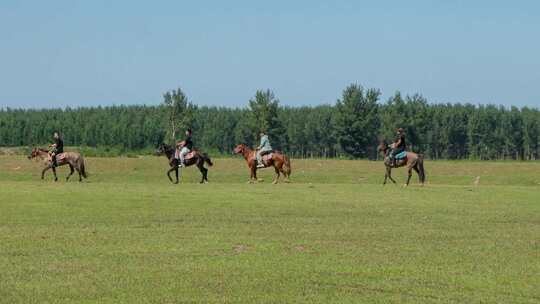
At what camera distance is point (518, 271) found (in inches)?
583

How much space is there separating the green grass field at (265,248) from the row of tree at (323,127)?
3332 inches

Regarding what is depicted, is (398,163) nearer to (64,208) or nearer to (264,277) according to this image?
(64,208)

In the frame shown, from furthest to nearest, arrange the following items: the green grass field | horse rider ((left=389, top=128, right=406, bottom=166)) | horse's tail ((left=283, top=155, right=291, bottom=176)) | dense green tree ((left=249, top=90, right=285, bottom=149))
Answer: dense green tree ((left=249, top=90, right=285, bottom=149)) < horse's tail ((left=283, top=155, right=291, bottom=176)) < horse rider ((left=389, top=128, right=406, bottom=166)) < the green grass field

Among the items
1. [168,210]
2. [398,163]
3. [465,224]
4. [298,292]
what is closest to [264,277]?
[298,292]

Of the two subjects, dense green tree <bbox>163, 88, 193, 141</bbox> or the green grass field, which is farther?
dense green tree <bbox>163, 88, 193, 141</bbox>

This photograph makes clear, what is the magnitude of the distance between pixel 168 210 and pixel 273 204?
12.9 feet

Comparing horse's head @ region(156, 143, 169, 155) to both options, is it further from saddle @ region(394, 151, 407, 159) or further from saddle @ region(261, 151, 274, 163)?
saddle @ region(394, 151, 407, 159)

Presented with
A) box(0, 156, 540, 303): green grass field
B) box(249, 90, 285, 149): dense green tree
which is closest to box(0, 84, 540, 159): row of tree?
box(249, 90, 285, 149): dense green tree

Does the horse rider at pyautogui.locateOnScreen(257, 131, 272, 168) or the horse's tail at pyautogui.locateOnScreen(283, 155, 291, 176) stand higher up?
the horse rider at pyautogui.locateOnScreen(257, 131, 272, 168)

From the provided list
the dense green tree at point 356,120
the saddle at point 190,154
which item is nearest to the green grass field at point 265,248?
the saddle at point 190,154

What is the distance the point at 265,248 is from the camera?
1712cm

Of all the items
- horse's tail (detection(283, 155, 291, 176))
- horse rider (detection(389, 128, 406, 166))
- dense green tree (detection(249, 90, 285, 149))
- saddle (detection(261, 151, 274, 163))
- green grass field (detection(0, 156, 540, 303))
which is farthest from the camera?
dense green tree (detection(249, 90, 285, 149))

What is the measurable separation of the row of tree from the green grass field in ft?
278

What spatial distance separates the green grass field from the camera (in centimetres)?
1290
